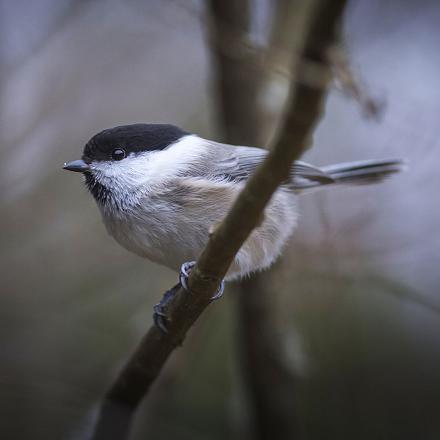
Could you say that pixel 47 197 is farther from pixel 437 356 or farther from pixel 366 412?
pixel 437 356

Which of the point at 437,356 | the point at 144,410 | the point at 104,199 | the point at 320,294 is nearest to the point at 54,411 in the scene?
the point at 144,410

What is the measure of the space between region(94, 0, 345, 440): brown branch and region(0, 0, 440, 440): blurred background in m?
0.60

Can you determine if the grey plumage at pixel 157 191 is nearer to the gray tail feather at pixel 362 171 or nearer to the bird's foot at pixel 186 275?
the bird's foot at pixel 186 275

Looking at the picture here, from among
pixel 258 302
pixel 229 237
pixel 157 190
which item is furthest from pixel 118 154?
pixel 258 302

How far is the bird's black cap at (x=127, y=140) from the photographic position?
1741 millimetres

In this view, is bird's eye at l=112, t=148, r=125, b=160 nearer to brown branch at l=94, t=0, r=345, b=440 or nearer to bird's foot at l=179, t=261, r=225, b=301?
bird's foot at l=179, t=261, r=225, b=301

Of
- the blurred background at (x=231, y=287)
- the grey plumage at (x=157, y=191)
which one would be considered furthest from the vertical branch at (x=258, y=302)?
the grey plumage at (x=157, y=191)

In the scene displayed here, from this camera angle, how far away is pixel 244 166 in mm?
1997

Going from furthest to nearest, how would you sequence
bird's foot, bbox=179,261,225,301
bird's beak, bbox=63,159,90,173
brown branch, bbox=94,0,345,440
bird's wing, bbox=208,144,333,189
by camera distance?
1. bird's wing, bbox=208,144,333,189
2. bird's beak, bbox=63,159,90,173
3. bird's foot, bbox=179,261,225,301
4. brown branch, bbox=94,0,345,440

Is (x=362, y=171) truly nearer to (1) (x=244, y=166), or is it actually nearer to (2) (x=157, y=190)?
(1) (x=244, y=166)

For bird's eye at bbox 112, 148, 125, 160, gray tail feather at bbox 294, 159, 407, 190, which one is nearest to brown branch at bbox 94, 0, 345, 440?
bird's eye at bbox 112, 148, 125, 160

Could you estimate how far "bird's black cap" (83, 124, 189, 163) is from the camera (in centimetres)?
174

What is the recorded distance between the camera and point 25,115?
9.46 feet

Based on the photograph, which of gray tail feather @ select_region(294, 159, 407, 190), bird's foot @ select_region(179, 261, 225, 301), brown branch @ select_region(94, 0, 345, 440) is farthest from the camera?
gray tail feather @ select_region(294, 159, 407, 190)
